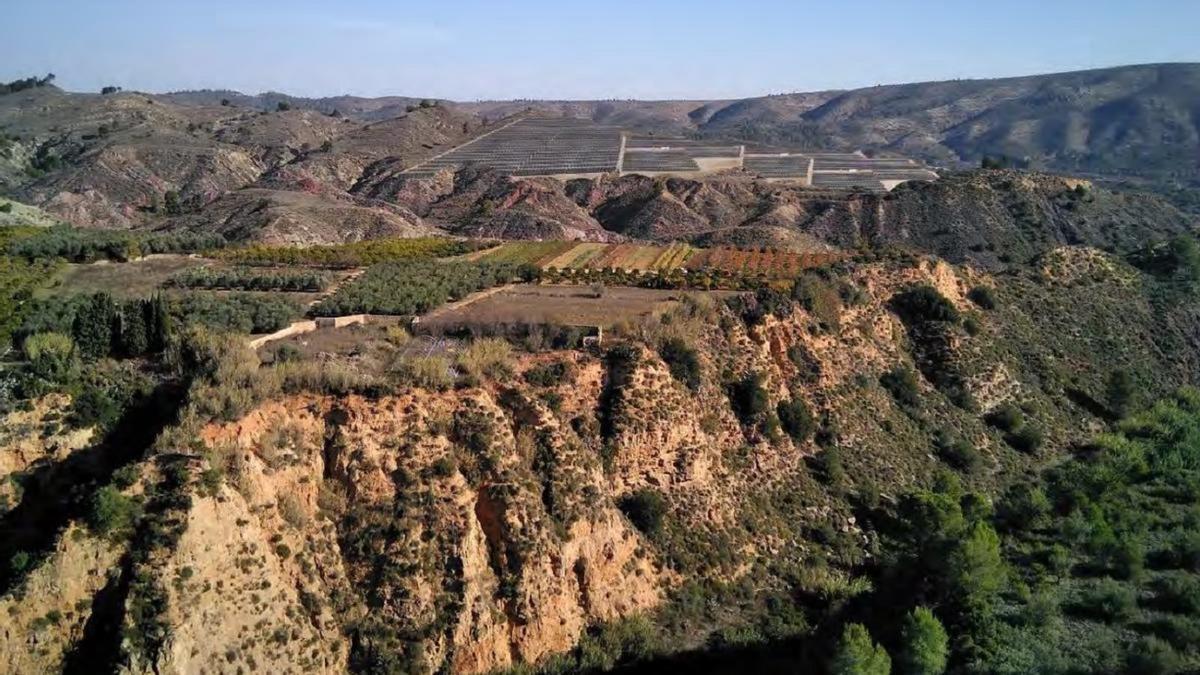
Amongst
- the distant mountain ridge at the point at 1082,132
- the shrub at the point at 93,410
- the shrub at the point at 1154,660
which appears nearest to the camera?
the shrub at the point at 1154,660

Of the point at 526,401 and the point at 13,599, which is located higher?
the point at 526,401

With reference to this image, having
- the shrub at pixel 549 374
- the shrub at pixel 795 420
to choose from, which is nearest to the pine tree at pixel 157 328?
the shrub at pixel 549 374

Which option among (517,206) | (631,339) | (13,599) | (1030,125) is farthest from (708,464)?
(1030,125)

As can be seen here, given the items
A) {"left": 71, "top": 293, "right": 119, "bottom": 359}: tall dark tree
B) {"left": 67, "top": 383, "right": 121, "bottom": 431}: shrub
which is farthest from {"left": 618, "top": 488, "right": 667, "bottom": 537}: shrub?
{"left": 71, "top": 293, "right": 119, "bottom": 359}: tall dark tree

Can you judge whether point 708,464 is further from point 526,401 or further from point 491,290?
point 491,290

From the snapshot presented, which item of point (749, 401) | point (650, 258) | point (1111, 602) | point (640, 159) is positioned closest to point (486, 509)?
point (749, 401)

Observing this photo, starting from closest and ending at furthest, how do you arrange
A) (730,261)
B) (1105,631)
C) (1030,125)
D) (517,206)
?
1. (1105,631)
2. (730,261)
3. (517,206)
4. (1030,125)

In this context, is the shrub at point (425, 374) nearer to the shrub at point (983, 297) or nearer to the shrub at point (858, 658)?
the shrub at point (858, 658)
